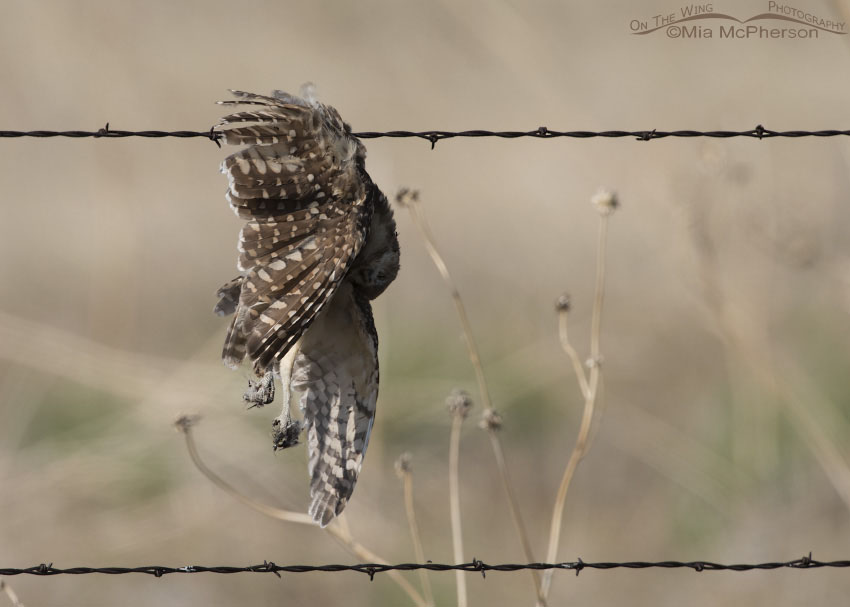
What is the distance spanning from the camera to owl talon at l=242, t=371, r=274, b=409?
425cm

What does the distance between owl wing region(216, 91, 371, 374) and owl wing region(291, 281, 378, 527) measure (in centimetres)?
69

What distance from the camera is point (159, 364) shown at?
994cm

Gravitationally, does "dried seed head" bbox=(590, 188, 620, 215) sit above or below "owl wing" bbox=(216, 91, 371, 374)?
above

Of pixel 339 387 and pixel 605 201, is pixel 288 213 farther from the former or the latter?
pixel 605 201

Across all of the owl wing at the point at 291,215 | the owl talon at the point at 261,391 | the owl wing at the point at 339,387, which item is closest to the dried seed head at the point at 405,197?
the owl wing at the point at 339,387

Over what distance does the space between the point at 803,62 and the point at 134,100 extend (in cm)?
783

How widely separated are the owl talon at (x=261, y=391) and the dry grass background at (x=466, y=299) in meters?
2.68

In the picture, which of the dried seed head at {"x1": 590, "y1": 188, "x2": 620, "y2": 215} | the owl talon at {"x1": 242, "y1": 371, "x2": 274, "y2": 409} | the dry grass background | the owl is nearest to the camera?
the owl

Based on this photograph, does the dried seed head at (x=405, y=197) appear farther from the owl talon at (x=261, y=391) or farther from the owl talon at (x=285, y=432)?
the owl talon at (x=285, y=432)

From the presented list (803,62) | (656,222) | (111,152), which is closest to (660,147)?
(656,222)

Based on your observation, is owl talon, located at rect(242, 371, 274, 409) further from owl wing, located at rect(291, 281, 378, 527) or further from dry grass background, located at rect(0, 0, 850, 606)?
dry grass background, located at rect(0, 0, 850, 606)

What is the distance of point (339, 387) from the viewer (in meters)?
4.77

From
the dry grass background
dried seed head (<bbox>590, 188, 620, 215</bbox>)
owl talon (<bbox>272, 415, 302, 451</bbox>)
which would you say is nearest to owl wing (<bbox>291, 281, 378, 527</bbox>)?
owl talon (<bbox>272, 415, 302, 451</bbox>)

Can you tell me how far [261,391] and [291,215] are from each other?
73 centimetres
